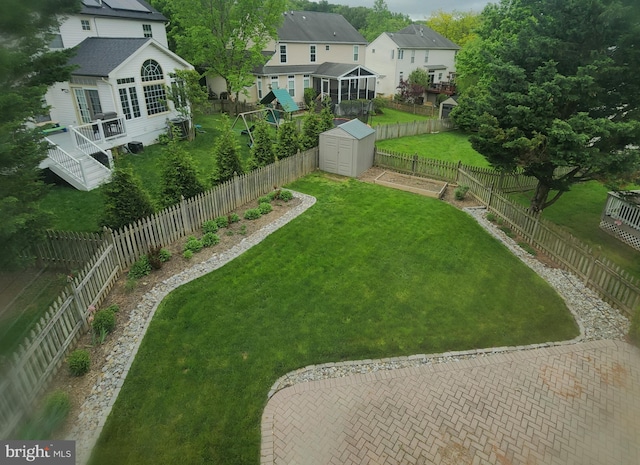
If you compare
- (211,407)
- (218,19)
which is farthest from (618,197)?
(218,19)

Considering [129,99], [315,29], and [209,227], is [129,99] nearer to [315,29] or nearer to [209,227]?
[209,227]

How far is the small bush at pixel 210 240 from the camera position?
12.1 m

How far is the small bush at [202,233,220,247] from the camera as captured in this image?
12055 mm

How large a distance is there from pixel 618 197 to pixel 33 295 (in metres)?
20.0

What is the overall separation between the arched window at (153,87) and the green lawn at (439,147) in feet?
47.3

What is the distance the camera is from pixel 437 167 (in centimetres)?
1962

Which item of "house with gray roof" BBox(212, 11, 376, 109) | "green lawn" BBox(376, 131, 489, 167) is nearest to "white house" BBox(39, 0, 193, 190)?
"house with gray roof" BBox(212, 11, 376, 109)

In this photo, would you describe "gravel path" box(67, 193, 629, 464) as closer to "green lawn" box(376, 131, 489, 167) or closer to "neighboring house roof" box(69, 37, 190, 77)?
"green lawn" box(376, 131, 489, 167)

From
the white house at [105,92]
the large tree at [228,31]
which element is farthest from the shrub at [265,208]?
the large tree at [228,31]

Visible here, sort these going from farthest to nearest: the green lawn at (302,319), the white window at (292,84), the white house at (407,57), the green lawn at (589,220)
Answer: the white house at (407,57), the white window at (292,84), the green lawn at (589,220), the green lawn at (302,319)

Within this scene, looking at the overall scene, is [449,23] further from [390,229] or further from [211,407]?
[211,407]

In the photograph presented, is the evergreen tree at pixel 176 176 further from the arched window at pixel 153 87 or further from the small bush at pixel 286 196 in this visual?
the arched window at pixel 153 87

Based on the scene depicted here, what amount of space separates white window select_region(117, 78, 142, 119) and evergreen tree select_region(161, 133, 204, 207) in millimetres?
9666

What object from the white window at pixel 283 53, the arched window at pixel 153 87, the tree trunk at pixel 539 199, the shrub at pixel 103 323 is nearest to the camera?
the shrub at pixel 103 323
